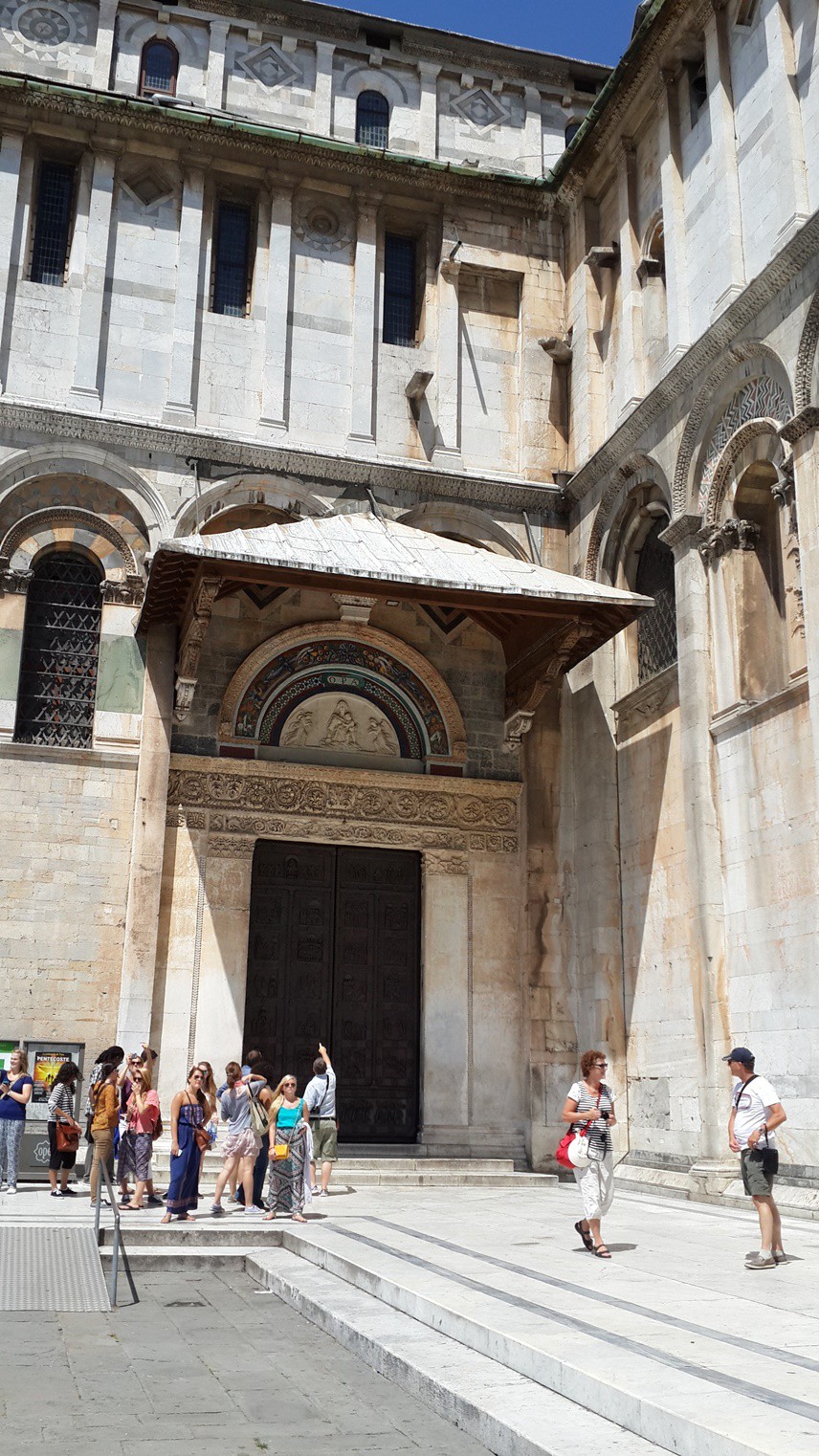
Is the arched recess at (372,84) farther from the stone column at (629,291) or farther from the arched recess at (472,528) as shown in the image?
the arched recess at (472,528)

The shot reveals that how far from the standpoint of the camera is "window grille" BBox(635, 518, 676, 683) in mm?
17203

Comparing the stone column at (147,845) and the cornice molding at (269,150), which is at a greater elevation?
the cornice molding at (269,150)

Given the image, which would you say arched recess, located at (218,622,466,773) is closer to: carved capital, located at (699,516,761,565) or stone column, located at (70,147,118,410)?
stone column, located at (70,147,118,410)

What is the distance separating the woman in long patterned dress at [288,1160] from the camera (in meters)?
12.3

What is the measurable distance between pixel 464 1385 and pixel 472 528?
1462 cm

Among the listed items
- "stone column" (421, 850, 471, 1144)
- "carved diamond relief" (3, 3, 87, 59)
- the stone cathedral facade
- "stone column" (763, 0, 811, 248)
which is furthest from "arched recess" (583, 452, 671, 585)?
"carved diamond relief" (3, 3, 87, 59)

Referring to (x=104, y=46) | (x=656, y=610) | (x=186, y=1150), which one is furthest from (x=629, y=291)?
(x=186, y=1150)

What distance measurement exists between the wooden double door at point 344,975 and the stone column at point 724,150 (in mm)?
8757

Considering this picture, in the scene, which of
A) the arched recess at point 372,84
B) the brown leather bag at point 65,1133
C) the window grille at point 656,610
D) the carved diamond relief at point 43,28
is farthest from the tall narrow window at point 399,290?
the brown leather bag at point 65,1133

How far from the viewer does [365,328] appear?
65.2 feet

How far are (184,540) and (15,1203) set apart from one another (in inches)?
282

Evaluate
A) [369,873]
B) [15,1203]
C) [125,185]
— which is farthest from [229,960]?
[125,185]

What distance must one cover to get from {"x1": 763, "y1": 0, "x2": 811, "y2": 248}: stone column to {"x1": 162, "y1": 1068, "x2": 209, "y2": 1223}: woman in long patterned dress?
10.6 metres

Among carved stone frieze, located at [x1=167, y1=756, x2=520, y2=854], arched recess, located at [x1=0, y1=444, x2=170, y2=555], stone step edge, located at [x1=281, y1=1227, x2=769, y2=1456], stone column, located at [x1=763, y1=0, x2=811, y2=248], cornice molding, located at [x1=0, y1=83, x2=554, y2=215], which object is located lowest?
stone step edge, located at [x1=281, y1=1227, x2=769, y2=1456]
